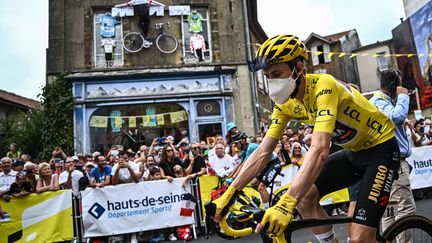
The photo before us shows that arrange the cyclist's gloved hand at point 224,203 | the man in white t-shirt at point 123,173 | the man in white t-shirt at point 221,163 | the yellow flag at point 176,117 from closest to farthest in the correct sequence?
the cyclist's gloved hand at point 224,203 → the man in white t-shirt at point 123,173 → the man in white t-shirt at point 221,163 → the yellow flag at point 176,117

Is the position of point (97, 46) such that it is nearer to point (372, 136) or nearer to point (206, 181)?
point (206, 181)

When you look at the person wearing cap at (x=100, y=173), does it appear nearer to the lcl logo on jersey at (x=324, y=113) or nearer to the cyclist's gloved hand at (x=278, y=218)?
the lcl logo on jersey at (x=324, y=113)

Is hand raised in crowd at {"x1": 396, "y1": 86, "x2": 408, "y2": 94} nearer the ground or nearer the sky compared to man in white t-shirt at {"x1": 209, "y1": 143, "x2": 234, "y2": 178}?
nearer the sky

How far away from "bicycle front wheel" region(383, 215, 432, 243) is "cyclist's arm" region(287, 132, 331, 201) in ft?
3.63

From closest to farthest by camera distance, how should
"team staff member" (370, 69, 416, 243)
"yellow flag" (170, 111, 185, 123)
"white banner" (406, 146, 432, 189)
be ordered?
"team staff member" (370, 69, 416, 243) → "white banner" (406, 146, 432, 189) → "yellow flag" (170, 111, 185, 123)

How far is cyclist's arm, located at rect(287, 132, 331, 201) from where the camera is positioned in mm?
2201

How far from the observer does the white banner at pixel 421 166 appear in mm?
10047

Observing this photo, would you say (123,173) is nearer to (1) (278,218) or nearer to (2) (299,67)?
(2) (299,67)

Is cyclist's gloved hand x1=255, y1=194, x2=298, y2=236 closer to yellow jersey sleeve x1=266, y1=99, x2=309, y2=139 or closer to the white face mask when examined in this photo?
the white face mask

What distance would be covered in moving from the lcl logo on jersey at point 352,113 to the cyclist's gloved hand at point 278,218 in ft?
3.36

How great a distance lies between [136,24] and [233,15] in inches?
189

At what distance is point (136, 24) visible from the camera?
685 inches

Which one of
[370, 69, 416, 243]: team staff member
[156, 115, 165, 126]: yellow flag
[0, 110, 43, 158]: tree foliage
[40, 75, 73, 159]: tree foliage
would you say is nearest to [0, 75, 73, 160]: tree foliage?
[40, 75, 73, 159]: tree foliage

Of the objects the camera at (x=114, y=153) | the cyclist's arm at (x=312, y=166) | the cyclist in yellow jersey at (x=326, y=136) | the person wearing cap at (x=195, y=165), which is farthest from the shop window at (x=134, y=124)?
the cyclist's arm at (x=312, y=166)
